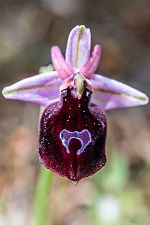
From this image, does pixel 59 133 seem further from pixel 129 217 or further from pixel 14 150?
pixel 14 150

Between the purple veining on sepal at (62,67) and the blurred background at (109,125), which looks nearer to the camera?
the purple veining on sepal at (62,67)

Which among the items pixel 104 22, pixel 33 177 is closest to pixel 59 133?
pixel 33 177

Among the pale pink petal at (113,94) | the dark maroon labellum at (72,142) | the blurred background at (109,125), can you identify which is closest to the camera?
the dark maroon labellum at (72,142)

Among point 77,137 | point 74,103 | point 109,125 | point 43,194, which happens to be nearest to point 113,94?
point 74,103

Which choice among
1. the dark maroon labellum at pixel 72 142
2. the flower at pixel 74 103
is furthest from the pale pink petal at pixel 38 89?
the dark maroon labellum at pixel 72 142

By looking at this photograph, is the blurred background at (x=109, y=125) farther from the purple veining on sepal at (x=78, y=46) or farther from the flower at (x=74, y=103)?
the purple veining on sepal at (x=78, y=46)

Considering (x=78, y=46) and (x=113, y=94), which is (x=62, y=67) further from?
(x=113, y=94)

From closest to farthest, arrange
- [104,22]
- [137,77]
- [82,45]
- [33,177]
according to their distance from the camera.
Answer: [82,45] < [33,177] < [137,77] < [104,22]
